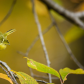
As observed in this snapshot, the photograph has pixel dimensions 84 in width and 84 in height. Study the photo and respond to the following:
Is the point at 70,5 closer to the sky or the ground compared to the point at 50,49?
closer to the sky

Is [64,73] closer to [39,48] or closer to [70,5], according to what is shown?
[39,48]

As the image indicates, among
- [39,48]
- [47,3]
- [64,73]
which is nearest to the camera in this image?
[64,73]

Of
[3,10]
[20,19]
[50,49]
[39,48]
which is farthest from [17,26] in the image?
[50,49]

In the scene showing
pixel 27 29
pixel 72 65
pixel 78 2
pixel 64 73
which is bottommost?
pixel 64 73

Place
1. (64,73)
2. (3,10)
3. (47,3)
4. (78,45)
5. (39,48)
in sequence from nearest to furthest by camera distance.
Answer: (64,73) < (47,3) < (3,10) < (39,48) < (78,45)

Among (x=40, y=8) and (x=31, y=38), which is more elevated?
(x=40, y=8)

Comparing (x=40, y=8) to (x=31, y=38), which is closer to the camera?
(x=40, y=8)

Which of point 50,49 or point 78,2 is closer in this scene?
point 78,2
